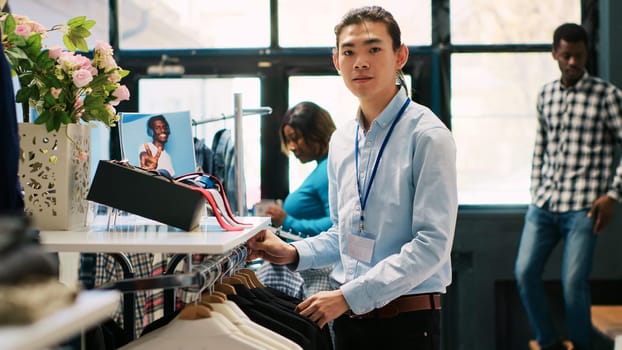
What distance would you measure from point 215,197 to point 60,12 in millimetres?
3298

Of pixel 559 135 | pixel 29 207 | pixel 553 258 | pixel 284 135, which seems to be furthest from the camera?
pixel 553 258

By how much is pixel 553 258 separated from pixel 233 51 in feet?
7.76

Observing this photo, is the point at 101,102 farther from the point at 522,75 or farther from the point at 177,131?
the point at 522,75

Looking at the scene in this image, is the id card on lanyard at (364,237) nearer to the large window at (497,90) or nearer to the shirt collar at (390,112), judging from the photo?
the shirt collar at (390,112)

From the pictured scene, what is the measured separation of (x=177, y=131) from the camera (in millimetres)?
2234

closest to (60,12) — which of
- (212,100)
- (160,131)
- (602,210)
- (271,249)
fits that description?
(212,100)

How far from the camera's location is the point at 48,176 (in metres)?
1.68

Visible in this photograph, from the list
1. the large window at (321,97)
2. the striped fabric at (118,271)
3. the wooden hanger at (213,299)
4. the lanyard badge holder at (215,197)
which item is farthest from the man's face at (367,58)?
the large window at (321,97)

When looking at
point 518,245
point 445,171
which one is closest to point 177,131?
point 445,171

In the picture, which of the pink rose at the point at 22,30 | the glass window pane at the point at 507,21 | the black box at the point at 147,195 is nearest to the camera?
the black box at the point at 147,195

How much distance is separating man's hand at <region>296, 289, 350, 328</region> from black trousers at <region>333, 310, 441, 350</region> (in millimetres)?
175

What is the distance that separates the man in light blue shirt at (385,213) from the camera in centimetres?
168

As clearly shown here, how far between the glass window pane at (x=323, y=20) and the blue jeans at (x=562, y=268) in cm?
135

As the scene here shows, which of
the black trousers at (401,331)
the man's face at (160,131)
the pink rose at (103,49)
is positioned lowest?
the black trousers at (401,331)
